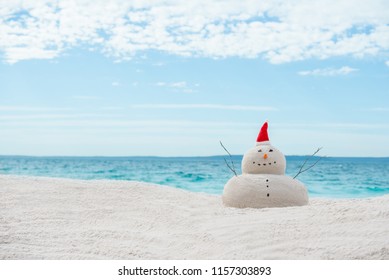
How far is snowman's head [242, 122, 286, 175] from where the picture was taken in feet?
19.4

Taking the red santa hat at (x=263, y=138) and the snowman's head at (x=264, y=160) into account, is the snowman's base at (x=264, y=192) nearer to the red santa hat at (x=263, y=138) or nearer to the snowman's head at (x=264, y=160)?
the snowman's head at (x=264, y=160)

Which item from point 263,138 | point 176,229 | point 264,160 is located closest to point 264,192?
point 264,160

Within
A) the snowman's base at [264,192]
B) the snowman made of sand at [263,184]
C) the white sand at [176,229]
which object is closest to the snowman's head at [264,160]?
the snowman made of sand at [263,184]

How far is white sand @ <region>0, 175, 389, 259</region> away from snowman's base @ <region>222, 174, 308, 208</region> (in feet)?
0.75

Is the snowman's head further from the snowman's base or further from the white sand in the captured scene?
the white sand

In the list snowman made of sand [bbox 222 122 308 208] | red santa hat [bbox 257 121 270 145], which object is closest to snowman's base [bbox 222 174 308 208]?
snowman made of sand [bbox 222 122 308 208]

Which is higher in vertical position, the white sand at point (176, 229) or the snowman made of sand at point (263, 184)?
the snowman made of sand at point (263, 184)

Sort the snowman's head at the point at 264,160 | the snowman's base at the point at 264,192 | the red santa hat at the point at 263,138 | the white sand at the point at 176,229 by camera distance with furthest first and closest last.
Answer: the red santa hat at the point at 263,138 < the snowman's head at the point at 264,160 < the snowman's base at the point at 264,192 < the white sand at the point at 176,229

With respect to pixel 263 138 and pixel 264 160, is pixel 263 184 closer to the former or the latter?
pixel 264 160

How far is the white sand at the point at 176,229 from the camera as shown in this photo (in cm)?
376

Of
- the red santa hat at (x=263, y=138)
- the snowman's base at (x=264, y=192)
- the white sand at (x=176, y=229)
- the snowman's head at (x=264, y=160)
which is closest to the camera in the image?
the white sand at (x=176, y=229)

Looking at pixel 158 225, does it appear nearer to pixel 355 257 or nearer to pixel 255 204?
pixel 255 204

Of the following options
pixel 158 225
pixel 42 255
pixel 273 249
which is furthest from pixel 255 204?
pixel 42 255

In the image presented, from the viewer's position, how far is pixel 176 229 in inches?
191
